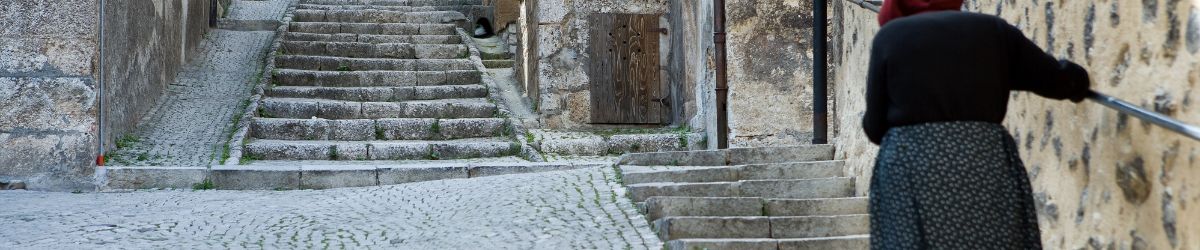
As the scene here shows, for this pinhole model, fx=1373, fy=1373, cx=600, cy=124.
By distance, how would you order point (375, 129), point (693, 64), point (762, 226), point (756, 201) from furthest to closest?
1. point (693, 64)
2. point (375, 129)
3. point (756, 201)
4. point (762, 226)

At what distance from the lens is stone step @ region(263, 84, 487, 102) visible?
1141 cm

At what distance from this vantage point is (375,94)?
37.8ft

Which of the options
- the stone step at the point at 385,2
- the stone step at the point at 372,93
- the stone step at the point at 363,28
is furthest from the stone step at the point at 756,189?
the stone step at the point at 385,2

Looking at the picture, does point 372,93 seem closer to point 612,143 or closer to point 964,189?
point 612,143

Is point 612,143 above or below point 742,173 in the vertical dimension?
above

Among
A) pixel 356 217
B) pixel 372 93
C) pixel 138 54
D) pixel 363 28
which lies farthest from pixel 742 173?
pixel 363 28

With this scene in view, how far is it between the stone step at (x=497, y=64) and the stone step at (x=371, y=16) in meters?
0.93

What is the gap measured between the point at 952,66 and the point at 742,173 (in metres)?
3.76

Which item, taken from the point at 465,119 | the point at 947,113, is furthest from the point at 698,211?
the point at 465,119

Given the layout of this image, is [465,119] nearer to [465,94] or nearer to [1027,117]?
[465,94]

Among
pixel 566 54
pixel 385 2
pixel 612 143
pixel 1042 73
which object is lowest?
pixel 612 143

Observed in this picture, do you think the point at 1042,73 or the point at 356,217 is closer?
the point at 1042,73

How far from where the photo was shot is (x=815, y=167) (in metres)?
6.65

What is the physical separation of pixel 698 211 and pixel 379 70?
6.68 metres
